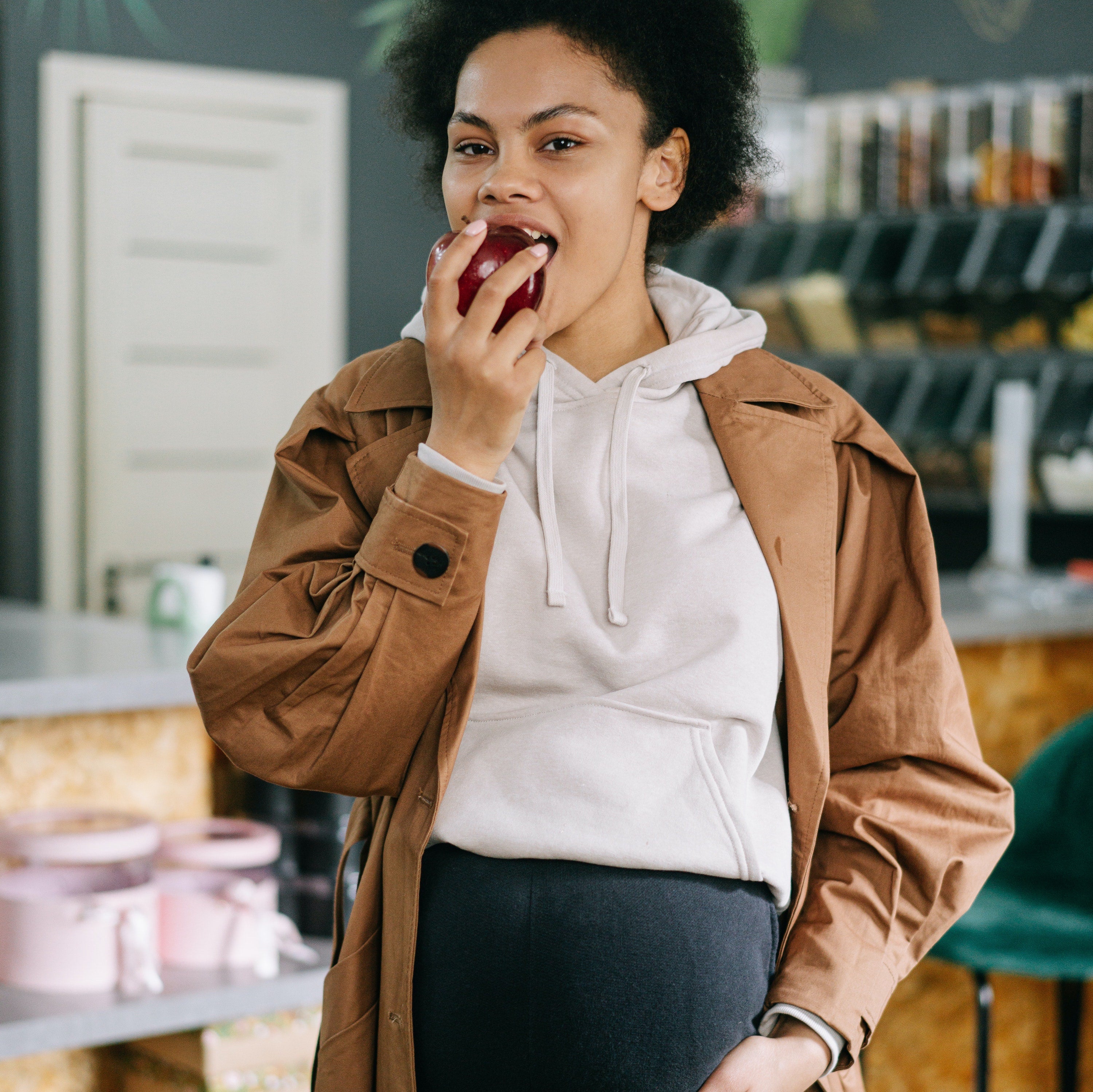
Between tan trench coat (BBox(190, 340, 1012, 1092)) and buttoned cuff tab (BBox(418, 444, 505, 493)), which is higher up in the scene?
buttoned cuff tab (BBox(418, 444, 505, 493))

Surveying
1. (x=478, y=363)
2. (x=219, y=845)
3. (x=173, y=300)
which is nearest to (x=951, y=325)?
(x=173, y=300)

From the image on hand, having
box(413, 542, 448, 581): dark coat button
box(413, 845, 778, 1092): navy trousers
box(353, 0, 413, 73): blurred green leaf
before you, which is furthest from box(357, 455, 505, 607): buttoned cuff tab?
box(353, 0, 413, 73): blurred green leaf

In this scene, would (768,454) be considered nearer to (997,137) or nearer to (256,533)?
(256,533)

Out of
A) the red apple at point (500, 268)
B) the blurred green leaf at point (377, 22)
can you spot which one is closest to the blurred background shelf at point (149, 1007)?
the red apple at point (500, 268)

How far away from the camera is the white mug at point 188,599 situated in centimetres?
256

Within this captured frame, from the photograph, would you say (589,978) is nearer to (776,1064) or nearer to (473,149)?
(776,1064)

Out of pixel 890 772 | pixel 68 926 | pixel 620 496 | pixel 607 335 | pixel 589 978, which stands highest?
pixel 607 335

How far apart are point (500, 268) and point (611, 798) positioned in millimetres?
381

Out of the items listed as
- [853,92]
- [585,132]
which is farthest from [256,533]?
[853,92]

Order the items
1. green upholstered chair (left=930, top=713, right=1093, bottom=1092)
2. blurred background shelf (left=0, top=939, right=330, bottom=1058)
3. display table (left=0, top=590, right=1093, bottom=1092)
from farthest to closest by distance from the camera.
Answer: green upholstered chair (left=930, top=713, right=1093, bottom=1092) < display table (left=0, top=590, right=1093, bottom=1092) < blurred background shelf (left=0, top=939, right=330, bottom=1058)

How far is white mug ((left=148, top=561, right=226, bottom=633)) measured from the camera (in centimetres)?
256

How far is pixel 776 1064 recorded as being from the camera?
1.06m

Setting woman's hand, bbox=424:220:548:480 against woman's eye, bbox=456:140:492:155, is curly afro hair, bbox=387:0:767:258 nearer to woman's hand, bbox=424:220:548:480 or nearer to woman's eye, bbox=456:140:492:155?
woman's eye, bbox=456:140:492:155

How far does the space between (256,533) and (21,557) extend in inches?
159
